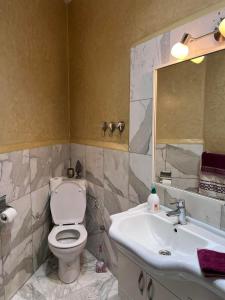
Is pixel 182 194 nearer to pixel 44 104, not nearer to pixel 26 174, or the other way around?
pixel 26 174

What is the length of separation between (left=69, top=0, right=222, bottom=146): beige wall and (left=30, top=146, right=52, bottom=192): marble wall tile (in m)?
0.42

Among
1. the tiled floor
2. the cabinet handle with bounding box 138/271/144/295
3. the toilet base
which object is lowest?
the tiled floor

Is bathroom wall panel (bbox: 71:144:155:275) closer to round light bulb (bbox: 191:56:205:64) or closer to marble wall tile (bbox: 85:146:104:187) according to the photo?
marble wall tile (bbox: 85:146:104:187)

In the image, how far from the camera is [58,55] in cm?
234

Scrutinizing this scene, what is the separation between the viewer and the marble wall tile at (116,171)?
1.84 meters

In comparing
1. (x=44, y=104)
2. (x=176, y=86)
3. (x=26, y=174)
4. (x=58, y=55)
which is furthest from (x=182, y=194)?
(x=58, y=55)

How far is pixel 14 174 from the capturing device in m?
1.80

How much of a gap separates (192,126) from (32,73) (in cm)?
150

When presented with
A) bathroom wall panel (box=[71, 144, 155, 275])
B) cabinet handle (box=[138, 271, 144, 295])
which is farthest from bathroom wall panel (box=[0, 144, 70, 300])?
cabinet handle (box=[138, 271, 144, 295])

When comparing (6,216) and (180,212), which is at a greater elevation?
(180,212)

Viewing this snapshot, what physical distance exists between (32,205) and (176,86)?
1.64 metres

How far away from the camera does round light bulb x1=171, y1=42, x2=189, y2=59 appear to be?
1.26 meters


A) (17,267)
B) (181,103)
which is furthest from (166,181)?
(17,267)

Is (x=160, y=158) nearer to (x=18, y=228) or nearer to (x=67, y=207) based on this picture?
(x=67, y=207)
